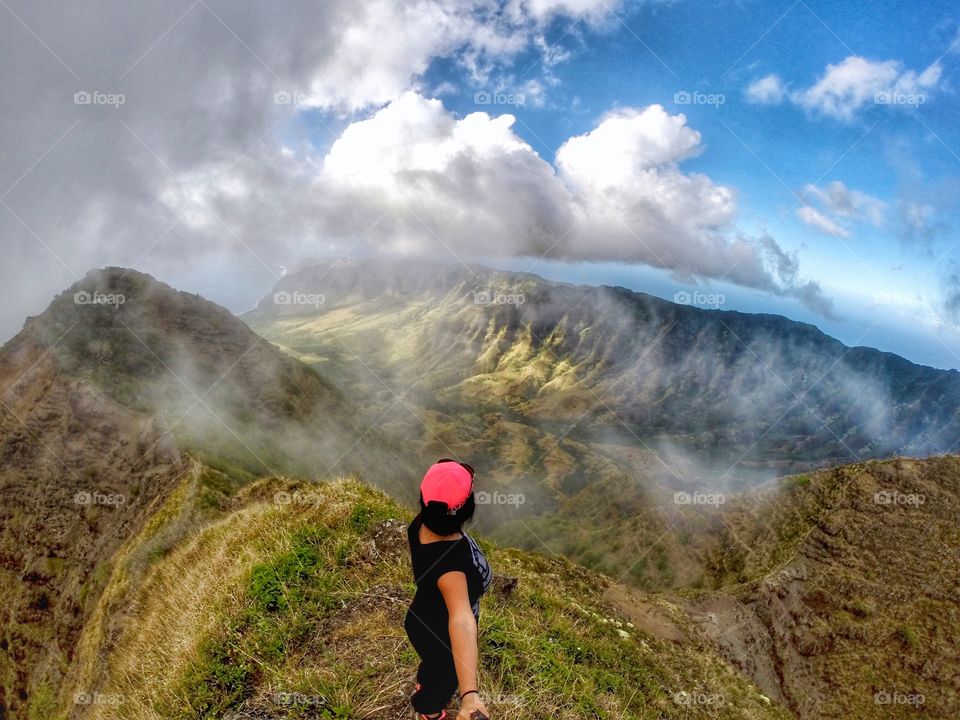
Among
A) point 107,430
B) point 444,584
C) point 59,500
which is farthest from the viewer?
point 107,430

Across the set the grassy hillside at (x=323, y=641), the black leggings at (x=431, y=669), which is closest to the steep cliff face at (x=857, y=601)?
the grassy hillside at (x=323, y=641)

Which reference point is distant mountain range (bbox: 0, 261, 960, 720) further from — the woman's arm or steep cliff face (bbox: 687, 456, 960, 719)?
the woman's arm

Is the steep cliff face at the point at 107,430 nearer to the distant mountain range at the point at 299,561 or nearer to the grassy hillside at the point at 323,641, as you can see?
the distant mountain range at the point at 299,561

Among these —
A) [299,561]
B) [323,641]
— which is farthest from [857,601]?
[323,641]

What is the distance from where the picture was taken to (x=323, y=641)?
715 centimetres

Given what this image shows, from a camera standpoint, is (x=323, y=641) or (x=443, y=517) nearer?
(x=443, y=517)

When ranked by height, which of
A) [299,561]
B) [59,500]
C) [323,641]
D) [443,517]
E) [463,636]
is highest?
[443,517]

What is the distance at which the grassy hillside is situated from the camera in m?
6.27

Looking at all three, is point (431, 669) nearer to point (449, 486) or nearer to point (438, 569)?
point (438, 569)

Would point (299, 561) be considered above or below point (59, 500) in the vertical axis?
above

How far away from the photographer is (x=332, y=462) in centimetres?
8512

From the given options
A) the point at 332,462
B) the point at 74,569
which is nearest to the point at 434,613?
the point at 74,569

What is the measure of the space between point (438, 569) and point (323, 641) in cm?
426

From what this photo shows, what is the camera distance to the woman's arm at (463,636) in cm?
334
